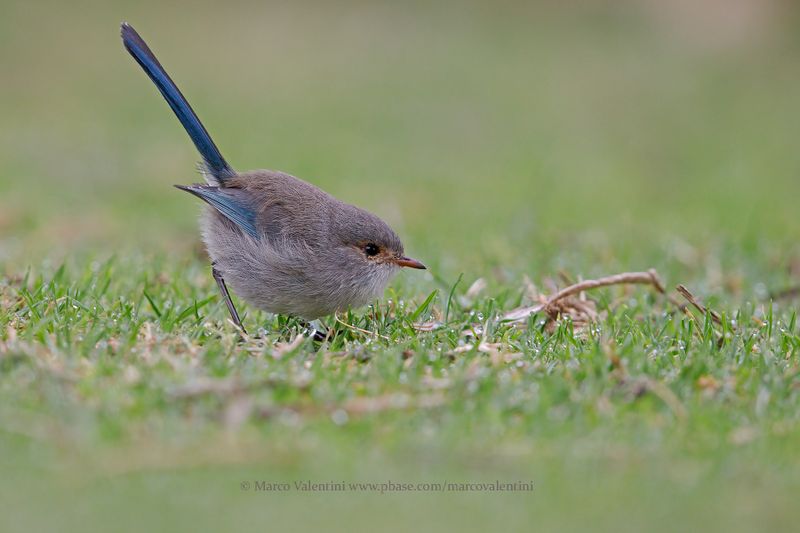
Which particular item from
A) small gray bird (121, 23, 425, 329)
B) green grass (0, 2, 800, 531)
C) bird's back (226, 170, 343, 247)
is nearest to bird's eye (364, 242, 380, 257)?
small gray bird (121, 23, 425, 329)

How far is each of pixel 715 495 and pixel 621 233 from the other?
5640 millimetres

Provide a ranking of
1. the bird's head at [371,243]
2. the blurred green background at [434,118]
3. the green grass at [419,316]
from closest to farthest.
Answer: the green grass at [419,316] < the bird's head at [371,243] < the blurred green background at [434,118]

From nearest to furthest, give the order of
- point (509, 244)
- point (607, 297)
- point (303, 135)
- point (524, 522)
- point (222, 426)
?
point (524, 522)
point (222, 426)
point (607, 297)
point (509, 244)
point (303, 135)

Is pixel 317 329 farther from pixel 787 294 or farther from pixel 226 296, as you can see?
pixel 787 294

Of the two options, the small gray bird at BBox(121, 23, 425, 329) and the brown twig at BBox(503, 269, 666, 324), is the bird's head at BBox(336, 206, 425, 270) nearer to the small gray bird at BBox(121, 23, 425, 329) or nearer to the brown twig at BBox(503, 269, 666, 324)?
the small gray bird at BBox(121, 23, 425, 329)

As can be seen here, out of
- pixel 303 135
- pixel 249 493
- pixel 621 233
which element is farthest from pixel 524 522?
pixel 303 135

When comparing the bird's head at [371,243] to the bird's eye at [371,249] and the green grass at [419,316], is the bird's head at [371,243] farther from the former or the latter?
the green grass at [419,316]

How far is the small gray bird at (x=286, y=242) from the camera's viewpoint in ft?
19.4

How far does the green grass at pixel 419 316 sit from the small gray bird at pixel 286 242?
0.20 m

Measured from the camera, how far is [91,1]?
20.9 metres

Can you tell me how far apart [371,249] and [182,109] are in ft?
4.81

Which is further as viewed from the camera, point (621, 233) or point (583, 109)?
point (583, 109)

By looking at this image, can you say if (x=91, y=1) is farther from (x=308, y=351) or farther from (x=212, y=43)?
(x=308, y=351)

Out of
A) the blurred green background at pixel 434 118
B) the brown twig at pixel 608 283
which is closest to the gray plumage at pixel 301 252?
the brown twig at pixel 608 283
